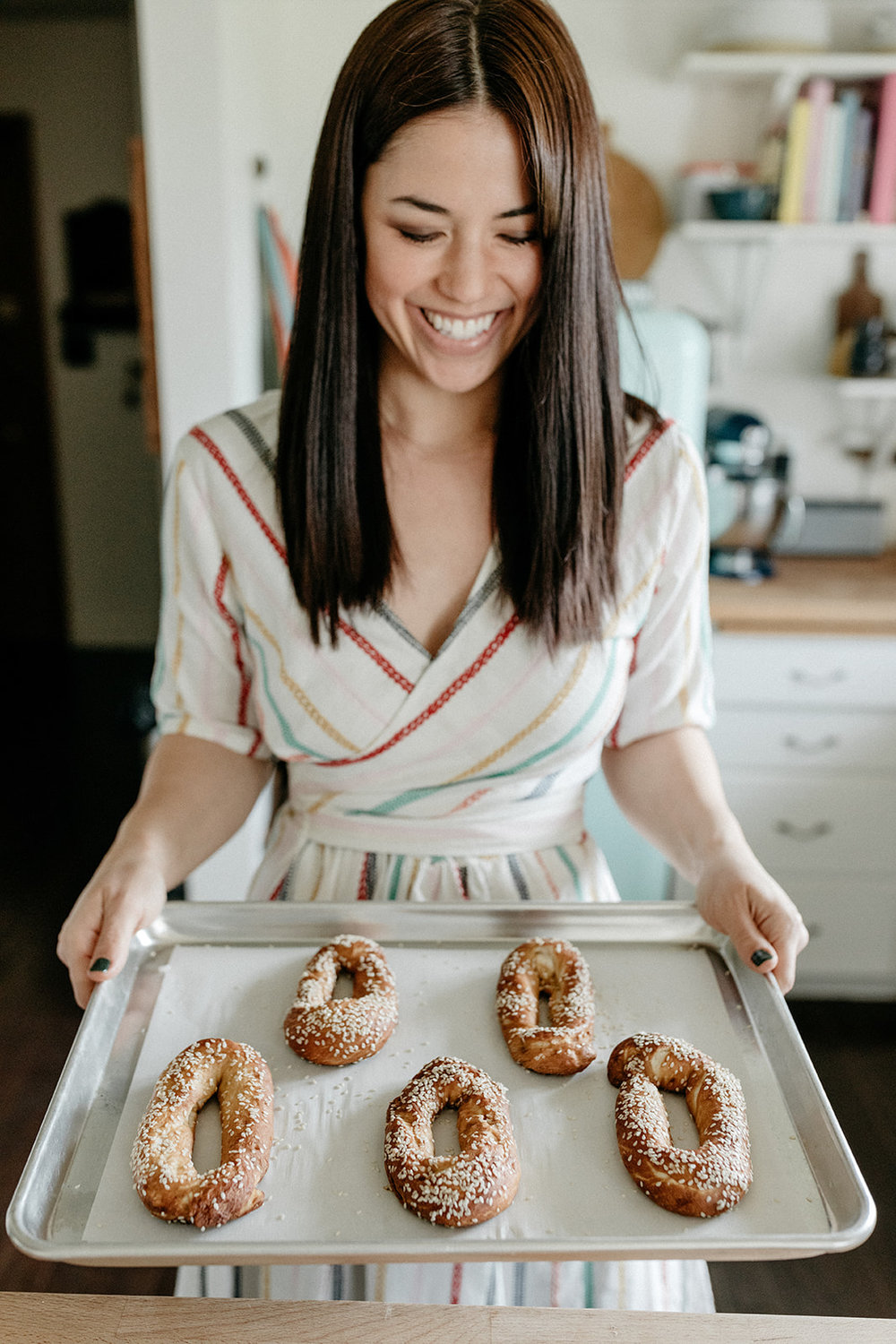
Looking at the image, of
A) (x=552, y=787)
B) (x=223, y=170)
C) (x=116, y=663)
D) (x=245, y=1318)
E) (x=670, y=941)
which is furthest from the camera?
(x=116, y=663)

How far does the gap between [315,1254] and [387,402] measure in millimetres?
772

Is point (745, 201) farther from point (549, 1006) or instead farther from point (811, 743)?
point (549, 1006)

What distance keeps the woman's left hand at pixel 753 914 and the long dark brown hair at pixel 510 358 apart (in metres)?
0.26

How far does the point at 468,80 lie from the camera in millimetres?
864

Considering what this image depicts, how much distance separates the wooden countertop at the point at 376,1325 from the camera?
592 mm

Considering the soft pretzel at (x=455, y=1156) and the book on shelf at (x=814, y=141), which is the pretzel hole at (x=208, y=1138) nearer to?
the soft pretzel at (x=455, y=1156)

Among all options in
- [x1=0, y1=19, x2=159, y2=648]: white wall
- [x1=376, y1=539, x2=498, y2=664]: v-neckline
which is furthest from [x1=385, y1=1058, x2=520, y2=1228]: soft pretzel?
[x1=0, y1=19, x2=159, y2=648]: white wall

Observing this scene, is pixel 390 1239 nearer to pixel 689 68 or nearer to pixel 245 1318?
pixel 245 1318

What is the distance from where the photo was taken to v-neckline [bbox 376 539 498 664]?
3.40 ft

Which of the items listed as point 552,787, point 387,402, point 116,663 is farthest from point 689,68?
point 116,663

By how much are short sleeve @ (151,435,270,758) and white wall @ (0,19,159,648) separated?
363 centimetres

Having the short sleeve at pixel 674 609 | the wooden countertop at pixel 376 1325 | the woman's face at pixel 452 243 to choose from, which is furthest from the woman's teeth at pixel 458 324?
the wooden countertop at pixel 376 1325

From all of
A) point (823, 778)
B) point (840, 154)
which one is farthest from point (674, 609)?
point (840, 154)

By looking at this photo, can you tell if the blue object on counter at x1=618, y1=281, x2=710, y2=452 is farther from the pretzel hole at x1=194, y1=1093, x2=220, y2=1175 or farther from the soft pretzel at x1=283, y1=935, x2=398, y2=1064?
the pretzel hole at x1=194, y1=1093, x2=220, y2=1175
